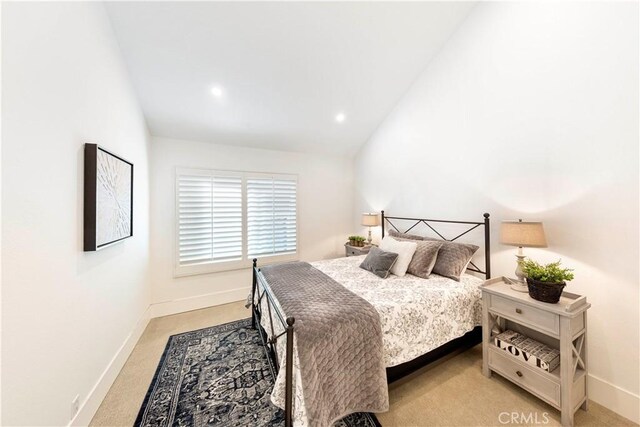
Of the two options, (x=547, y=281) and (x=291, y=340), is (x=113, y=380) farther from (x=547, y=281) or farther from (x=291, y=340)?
(x=547, y=281)

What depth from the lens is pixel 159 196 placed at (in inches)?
130

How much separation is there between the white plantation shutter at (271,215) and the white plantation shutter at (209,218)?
0.20m

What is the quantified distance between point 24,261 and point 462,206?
3.59 meters

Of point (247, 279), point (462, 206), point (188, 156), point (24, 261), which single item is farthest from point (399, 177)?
point (24, 261)

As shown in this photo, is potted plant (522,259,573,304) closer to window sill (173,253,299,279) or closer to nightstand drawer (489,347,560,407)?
nightstand drawer (489,347,560,407)

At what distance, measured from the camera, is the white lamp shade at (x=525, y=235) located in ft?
5.99

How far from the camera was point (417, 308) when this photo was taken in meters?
1.86

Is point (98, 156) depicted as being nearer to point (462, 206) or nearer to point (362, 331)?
point (362, 331)

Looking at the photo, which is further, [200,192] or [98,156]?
[200,192]

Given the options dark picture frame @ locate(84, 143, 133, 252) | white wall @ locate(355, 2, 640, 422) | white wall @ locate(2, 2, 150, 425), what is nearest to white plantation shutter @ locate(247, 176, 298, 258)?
dark picture frame @ locate(84, 143, 133, 252)

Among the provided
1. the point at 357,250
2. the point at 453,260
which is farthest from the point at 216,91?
the point at 453,260

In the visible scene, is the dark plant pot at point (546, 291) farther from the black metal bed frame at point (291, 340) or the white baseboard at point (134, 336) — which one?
the white baseboard at point (134, 336)

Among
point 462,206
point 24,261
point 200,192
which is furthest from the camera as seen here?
point 200,192

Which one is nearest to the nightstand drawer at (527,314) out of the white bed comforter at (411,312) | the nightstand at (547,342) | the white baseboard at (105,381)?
the nightstand at (547,342)
